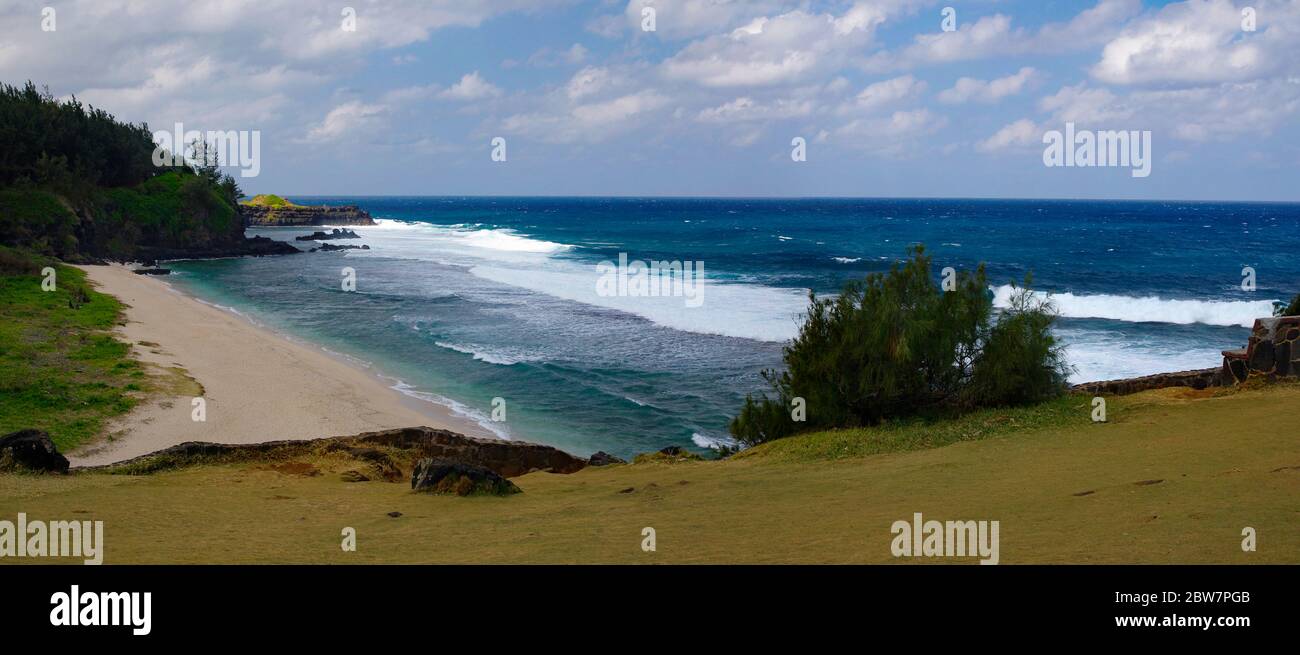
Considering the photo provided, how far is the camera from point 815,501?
10398 millimetres

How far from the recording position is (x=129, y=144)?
68.2 m

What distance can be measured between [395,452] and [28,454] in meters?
5.02

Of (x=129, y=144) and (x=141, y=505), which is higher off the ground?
(x=129, y=144)

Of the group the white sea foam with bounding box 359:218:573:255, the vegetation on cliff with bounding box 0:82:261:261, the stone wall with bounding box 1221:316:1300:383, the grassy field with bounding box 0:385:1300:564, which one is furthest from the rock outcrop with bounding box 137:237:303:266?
the stone wall with bounding box 1221:316:1300:383

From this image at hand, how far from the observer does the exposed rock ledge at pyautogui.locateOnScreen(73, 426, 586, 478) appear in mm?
13508

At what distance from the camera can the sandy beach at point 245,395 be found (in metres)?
18.3

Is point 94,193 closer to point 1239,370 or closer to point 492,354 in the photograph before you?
point 492,354

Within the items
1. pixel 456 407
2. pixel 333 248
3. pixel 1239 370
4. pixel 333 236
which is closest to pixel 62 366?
pixel 456 407

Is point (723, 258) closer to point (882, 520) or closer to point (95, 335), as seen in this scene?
point (95, 335)

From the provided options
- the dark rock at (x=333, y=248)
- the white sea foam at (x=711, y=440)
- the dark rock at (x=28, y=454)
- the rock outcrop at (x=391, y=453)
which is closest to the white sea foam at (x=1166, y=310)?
the white sea foam at (x=711, y=440)

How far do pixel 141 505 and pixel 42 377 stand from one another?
13.0 m

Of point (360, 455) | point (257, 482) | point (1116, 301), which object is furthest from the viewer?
point (1116, 301)

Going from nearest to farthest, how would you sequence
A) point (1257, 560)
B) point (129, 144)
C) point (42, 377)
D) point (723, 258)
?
point (1257, 560) → point (42, 377) → point (129, 144) → point (723, 258)
